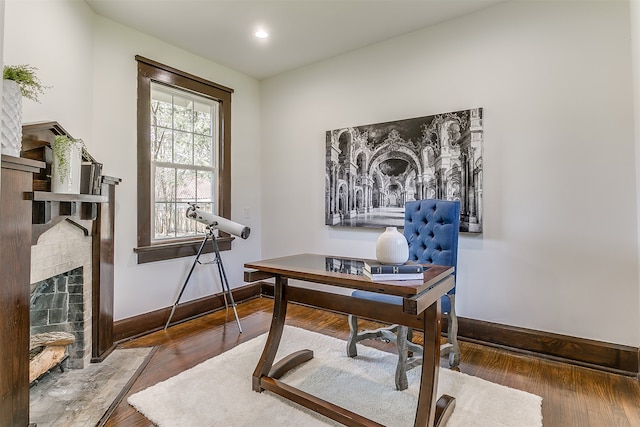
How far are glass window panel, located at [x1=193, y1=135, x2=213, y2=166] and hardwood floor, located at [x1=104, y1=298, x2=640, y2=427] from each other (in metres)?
1.70

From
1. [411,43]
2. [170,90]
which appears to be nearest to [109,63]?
[170,90]

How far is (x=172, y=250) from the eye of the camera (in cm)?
336

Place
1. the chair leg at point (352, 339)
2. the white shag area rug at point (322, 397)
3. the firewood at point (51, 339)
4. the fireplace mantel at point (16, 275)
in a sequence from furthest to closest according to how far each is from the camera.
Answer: the chair leg at point (352, 339) < the firewood at point (51, 339) < the white shag area rug at point (322, 397) < the fireplace mantel at point (16, 275)

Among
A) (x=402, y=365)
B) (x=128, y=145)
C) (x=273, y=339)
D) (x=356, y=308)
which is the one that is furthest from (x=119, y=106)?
(x=402, y=365)

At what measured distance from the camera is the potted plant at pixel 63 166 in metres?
1.97

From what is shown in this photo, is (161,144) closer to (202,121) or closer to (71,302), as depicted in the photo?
(202,121)

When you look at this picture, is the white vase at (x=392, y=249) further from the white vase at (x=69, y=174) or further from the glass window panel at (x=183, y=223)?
the glass window panel at (x=183, y=223)

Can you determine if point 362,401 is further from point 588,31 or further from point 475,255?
point 588,31

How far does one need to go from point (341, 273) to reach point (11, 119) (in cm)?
172

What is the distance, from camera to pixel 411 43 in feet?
10.4

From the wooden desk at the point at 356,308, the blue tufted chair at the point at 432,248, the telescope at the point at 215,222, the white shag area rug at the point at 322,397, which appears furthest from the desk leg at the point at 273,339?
the telescope at the point at 215,222

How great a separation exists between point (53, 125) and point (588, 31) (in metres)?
3.66

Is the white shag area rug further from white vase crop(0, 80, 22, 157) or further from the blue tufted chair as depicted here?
white vase crop(0, 80, 22, 157)

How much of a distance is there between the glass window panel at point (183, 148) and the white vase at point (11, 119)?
75.2 inches
